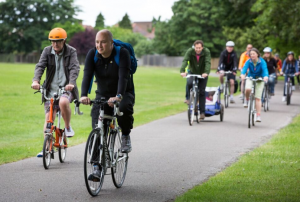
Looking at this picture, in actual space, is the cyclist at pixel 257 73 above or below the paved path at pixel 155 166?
above

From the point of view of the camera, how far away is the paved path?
22.5 feet

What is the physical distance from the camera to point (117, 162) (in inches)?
280

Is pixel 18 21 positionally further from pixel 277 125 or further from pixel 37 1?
pixel 277 125

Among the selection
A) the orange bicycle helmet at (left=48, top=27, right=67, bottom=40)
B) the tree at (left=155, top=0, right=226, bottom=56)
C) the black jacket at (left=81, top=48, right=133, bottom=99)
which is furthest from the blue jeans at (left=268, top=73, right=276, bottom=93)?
the tree at (left=155, top=0, right=226, bottom=56)

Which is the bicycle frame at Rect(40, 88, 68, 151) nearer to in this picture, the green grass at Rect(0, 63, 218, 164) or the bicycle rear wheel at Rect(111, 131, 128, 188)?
the green grass at Rect(0, 63, 218, 164)

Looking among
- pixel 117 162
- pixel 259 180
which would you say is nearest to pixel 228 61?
pixel 259 180

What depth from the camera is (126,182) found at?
7.61m

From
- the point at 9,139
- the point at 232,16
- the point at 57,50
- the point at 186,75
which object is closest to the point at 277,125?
the point at 186,75

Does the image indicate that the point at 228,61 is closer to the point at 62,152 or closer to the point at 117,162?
the point at 62,152

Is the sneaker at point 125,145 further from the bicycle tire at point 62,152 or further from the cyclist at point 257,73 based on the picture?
the cyclist at point 257,73

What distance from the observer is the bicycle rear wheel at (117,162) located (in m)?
7.00

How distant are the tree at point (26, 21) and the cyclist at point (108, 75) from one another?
110183mm

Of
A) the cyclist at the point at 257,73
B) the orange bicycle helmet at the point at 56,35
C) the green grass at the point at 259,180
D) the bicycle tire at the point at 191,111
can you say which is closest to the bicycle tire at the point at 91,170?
the green grass at the point at 259,180

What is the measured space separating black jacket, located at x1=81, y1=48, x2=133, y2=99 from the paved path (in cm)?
112
